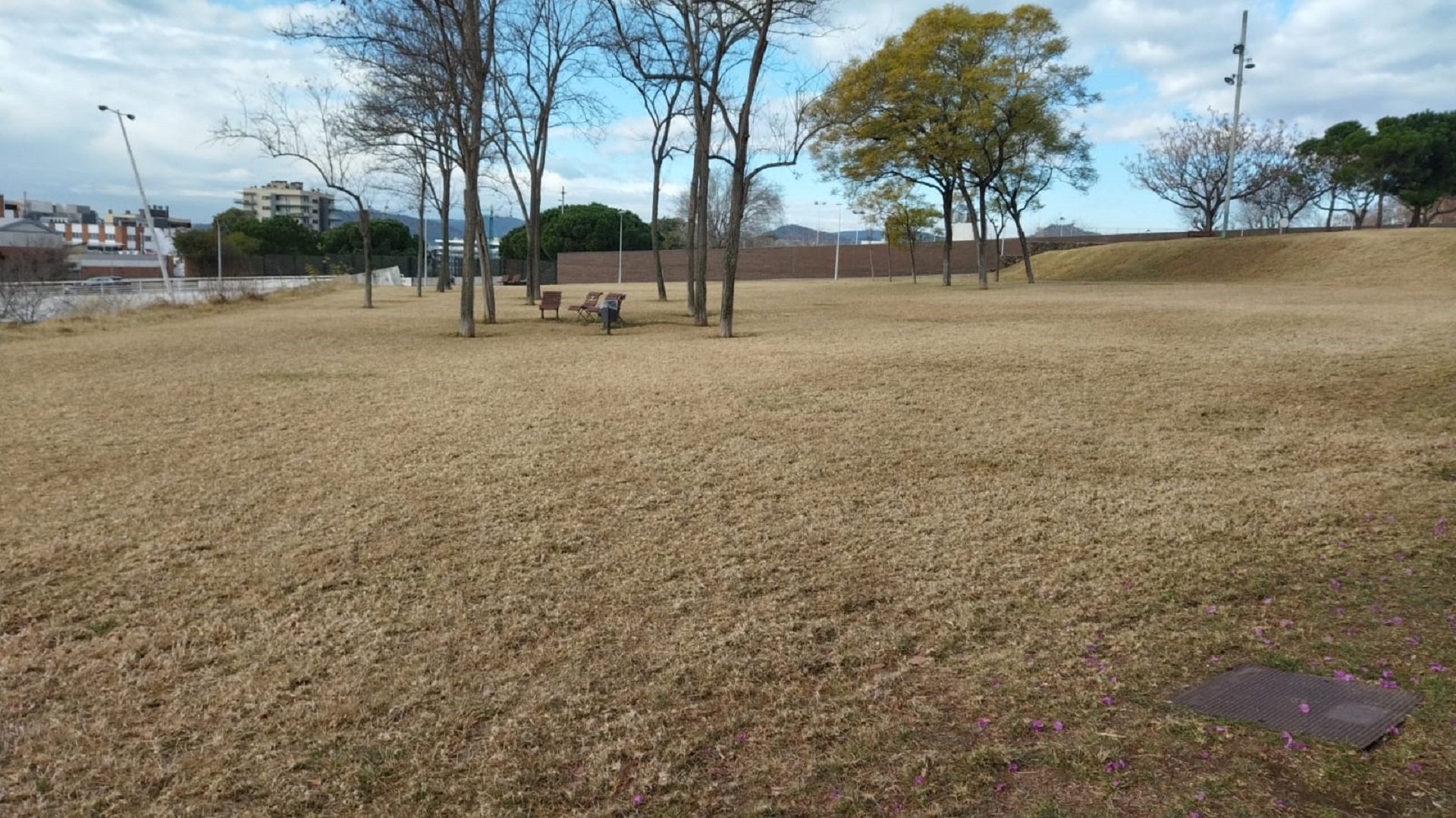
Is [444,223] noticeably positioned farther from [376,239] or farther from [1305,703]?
[376,239]

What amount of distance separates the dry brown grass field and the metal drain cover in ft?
0.27

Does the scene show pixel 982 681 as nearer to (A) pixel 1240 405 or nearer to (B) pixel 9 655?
(B) pixel 9 655

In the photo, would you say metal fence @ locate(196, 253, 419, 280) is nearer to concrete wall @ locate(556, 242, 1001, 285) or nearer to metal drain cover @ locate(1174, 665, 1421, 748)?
concrete wall @ locate(556, 242, 1001, 285)

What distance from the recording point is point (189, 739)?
2.76m

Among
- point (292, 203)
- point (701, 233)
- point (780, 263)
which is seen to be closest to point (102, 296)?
point (701, 233)

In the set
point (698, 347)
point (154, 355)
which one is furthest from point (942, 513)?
point (154, 355)

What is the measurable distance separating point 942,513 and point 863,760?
8.31 feet

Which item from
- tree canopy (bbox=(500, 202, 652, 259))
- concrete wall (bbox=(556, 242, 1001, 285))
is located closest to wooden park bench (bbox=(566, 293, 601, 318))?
concrete wall (bbox=(556, 242, 1001, 285))

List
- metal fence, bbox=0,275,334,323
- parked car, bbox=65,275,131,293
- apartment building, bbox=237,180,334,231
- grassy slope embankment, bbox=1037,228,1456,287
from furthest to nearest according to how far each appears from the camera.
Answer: apartment building, bbox=237,180,334,231 → parked car, bbox=65,275,131,293 → grassy slope embankment, bbox=1037,228,1456,287 → metal fence, bbox=0,275,334,323

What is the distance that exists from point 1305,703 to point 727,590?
2172 millimetres

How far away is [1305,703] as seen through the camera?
2.87 metres

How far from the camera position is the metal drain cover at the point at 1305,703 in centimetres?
270

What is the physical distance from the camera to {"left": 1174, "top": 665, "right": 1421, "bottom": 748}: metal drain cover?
2.70m

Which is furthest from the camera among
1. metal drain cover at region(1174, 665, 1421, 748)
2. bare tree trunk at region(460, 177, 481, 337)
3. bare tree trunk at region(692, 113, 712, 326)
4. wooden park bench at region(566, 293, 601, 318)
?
wooden park bench at region(566, 293, 601, 318)
